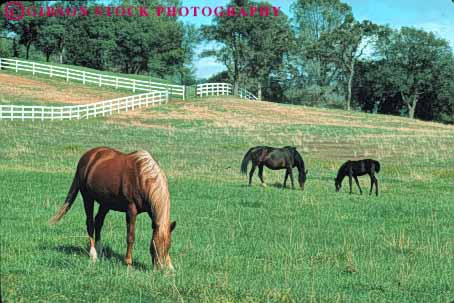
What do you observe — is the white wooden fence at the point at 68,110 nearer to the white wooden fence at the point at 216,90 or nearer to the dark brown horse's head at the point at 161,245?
the white wooden fence at the point at 216,90

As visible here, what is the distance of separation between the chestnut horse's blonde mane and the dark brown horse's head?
86 mm

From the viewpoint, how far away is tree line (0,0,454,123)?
8294cm

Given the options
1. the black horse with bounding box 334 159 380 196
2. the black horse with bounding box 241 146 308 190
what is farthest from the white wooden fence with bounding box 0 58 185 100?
the black horse with bounding box 334 159 380 196

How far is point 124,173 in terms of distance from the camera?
9375mm

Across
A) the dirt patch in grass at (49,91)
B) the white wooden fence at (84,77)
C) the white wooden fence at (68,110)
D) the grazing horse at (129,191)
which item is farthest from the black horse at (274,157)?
the white wooden fence at (84,77)

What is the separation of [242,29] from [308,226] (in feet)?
228

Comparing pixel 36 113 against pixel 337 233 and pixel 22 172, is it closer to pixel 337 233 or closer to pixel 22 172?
pixel 22 172

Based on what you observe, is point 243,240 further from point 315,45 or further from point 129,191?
point 315,45

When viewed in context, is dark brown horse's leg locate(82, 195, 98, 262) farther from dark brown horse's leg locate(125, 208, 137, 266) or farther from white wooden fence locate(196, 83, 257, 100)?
white wooden fence locate(196, 83, 257, 100)

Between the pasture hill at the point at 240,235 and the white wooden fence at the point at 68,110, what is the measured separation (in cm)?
1130

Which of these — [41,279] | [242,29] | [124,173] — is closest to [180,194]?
[124,173]

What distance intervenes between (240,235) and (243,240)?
60 cm

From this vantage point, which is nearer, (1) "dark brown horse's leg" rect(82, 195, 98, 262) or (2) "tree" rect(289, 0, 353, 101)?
(1) "dark brown horse's leg" rect(82, 195, 98, 262)

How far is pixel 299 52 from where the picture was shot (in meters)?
86.9
